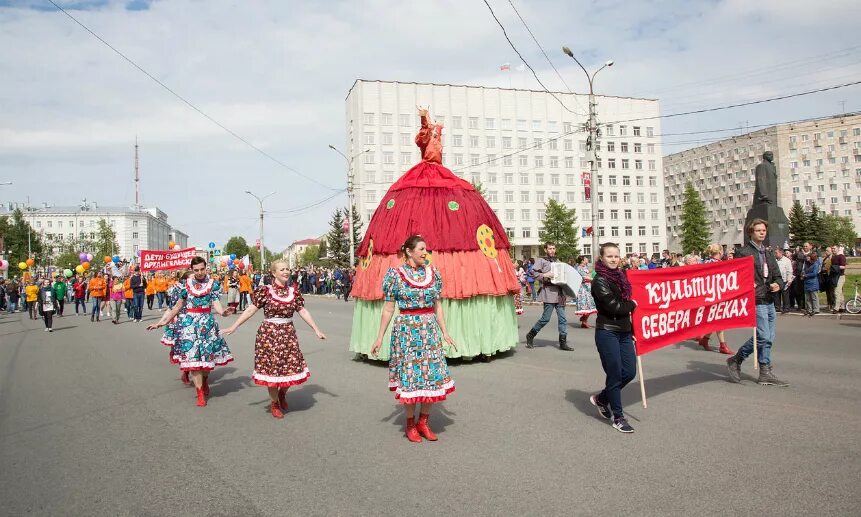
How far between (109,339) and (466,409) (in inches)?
491

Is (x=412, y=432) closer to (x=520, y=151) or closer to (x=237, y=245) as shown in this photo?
(x=520, y=151)

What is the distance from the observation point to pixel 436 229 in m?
9.02

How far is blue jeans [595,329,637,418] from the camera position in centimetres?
536

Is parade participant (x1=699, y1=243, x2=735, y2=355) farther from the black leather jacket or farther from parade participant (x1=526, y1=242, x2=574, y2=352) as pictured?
the black leather jacket

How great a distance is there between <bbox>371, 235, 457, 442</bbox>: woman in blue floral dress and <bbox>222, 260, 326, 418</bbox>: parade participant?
120 cm

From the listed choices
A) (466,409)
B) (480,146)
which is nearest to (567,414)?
(466,409)

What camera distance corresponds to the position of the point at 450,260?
8.95 m

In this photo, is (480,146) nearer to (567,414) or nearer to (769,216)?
(769,216)

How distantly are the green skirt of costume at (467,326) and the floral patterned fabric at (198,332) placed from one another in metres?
2.31

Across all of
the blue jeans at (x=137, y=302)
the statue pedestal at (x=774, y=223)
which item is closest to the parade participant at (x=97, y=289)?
the blue jeans at (x=137, y=302)

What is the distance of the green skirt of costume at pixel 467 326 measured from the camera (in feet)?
29.4

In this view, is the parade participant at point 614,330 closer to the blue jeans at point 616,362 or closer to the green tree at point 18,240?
the blue jeans at point 616,362

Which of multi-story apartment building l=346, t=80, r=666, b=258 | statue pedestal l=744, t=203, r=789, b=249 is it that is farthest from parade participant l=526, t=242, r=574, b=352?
multi-story apartment building l=346, t=80, r=666, b=258

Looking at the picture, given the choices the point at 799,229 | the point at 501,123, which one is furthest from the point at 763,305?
the point at 799,229
